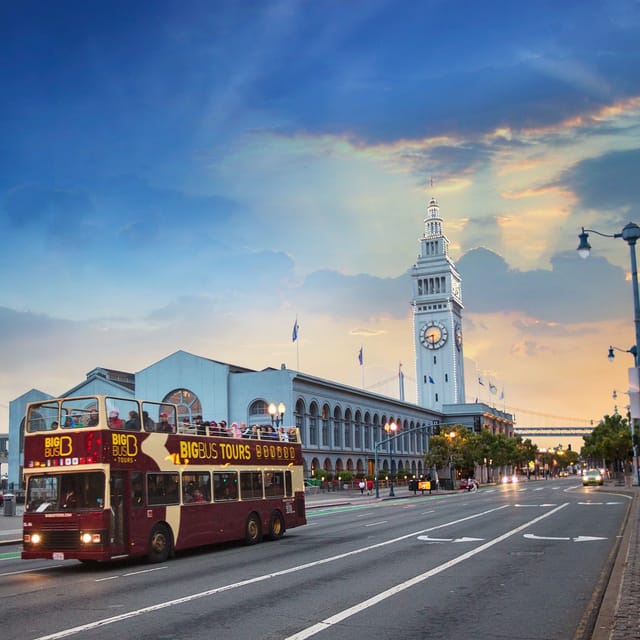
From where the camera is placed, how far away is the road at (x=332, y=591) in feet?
37.0

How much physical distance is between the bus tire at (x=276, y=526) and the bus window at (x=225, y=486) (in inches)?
103

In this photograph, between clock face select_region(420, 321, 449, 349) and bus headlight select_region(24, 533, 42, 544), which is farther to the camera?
clock face select_region(420, 321, 449, 349)

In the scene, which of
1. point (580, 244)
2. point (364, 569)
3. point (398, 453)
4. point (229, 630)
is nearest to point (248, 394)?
point (398, 453)

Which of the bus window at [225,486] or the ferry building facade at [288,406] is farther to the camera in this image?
the ferry building facade at [288,406]

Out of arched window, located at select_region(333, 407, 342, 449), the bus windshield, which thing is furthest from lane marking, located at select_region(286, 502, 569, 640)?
arched window, located at select_region(333, 407, 342, 449)

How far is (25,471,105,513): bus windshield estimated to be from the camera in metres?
18.9

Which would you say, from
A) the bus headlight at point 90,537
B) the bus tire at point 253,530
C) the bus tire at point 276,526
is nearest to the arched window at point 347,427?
the bus tire at point 276,526

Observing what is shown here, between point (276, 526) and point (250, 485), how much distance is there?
7.50 feet

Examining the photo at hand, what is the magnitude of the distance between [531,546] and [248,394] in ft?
228

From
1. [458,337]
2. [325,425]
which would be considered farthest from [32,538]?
[458,337]

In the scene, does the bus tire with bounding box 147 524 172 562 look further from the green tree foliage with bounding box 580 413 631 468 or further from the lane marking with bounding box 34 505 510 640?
the green tree foliage with bounding box 580 413 631 468

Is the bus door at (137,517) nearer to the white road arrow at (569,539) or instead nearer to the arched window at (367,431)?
the white road arrow at (569,539)

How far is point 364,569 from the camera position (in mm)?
17656

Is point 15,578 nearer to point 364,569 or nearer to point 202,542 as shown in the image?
point 202,542
